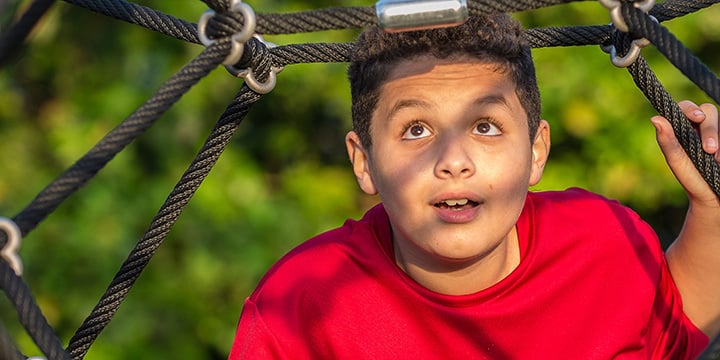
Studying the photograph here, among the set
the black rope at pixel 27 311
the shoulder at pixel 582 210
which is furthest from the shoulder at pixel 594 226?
the black rope at pixel 27 311

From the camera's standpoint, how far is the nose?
4.41 feet

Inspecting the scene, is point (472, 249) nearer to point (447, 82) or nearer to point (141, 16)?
point (447, 82)

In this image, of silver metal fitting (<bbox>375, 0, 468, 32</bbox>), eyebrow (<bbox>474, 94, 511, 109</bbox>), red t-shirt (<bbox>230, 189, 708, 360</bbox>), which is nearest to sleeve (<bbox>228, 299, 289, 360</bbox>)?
red t-shirt (<bbox>230, 189, 708, 360</bbox>)

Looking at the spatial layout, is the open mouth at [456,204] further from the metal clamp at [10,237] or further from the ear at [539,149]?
the metal clamp at [10,237]

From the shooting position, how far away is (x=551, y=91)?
2814mm

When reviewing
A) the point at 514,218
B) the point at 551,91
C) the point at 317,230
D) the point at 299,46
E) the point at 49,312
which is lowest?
the point at 49,312

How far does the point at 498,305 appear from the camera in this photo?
1.50m

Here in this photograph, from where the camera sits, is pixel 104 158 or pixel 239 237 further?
pixel 239 237

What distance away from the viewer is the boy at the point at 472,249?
4.54ft

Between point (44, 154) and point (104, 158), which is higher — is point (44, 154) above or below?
below

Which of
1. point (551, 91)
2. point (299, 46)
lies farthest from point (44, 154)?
point (299, 46)

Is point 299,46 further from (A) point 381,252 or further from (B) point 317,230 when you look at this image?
(B) point 317,230

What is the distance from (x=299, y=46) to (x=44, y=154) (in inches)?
63.3

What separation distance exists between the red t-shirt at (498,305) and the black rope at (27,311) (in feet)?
1.32
